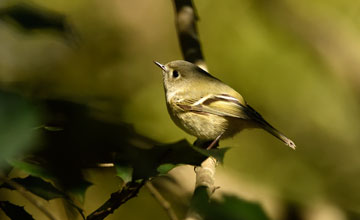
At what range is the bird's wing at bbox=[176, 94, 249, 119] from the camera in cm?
195

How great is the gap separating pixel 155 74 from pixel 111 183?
102 centimetres

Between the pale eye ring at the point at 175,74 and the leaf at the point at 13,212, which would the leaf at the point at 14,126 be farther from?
the pale eye ring at the point at 175,74

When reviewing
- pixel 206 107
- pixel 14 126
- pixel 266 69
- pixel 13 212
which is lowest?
pixel 266 69

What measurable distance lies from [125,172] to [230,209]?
32cm

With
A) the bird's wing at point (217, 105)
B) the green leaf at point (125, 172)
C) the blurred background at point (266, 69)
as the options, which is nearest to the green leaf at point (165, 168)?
the green leaf at point (125, 172)

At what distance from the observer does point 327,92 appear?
334 cm

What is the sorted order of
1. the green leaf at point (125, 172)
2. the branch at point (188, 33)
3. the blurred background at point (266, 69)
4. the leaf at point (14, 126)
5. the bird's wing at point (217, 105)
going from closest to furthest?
the leaf at point (14, 126) → the green leaf at point (125, 172) → the bird's wing at point (217, 105) → the branch at point (188, 33) → the blurred background at point (266, 69)

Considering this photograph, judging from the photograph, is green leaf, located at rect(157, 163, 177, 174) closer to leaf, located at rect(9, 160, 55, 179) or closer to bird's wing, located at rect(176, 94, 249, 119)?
leaf, located at rect(9, 160, 55, 179)

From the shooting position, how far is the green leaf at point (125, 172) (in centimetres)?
86

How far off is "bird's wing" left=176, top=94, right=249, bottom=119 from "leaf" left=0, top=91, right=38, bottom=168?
1.40 meters

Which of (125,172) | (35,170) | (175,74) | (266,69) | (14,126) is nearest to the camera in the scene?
(14,126)

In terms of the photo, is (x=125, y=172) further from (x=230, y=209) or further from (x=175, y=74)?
(x=175, y=74)

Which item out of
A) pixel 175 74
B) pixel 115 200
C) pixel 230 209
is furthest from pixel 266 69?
pixel 230 209

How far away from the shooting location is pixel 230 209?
58 cm
